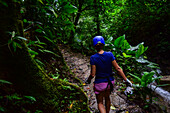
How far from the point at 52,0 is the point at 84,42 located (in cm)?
563

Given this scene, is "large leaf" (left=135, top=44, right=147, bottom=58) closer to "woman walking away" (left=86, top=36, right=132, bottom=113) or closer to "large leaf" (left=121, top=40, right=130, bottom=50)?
"large leaf" (left=121, top=40, right=130, bottom=50)

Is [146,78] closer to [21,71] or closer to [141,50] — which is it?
[141,50]

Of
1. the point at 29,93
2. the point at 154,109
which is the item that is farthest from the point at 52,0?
the point at 154,109

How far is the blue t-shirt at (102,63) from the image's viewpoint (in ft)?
7.40

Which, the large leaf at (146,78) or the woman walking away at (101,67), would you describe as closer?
the woman walking away at (101,67)

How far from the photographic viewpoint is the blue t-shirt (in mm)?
2256

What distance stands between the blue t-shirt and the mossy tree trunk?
37.5 inches

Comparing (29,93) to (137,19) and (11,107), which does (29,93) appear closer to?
(11,107)

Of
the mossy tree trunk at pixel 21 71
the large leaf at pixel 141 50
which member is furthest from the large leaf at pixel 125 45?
the mossy tree trunk at pixel 21 71

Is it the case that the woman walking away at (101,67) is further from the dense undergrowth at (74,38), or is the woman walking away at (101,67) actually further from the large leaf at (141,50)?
the large leaf at (141,50)

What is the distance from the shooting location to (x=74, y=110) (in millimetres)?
2184

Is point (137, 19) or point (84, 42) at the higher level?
point (137, 19)

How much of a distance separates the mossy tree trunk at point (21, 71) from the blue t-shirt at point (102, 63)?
95 centimetres

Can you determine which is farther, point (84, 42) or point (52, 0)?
point (84, 42)
